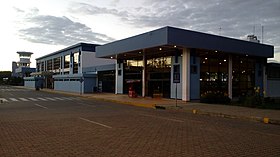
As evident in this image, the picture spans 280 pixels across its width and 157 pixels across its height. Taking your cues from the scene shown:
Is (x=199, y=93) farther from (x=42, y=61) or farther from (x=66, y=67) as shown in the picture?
(x=42, y=61)

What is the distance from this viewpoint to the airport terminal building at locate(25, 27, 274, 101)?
26016 millimetres

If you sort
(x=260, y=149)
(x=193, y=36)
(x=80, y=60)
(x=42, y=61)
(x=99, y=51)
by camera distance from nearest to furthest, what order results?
(x=260, y=149) → (x=193, y=36) → (x=99, y=51) → (x=80, y=60) → (x=42, y=61)

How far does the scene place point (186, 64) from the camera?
26.7m

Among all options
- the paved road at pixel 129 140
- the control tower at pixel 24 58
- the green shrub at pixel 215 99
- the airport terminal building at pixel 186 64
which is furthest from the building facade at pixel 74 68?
the control tower at pixel 24 58

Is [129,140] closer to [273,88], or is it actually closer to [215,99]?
[215,99]

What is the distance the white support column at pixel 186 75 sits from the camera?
2652cm

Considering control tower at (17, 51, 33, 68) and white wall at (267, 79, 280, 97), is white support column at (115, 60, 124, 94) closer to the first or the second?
white wall at (267, 79, 280, 97)

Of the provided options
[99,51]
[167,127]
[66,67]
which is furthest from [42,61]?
[167,127]

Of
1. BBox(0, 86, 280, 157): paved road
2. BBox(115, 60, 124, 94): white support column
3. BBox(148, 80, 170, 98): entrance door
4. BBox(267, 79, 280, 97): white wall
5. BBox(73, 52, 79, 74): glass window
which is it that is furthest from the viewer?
BBox(73, 52, 79, 74): glass window

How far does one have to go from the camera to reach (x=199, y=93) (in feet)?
92.0

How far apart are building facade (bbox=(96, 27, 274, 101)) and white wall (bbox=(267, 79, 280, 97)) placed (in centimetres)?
129

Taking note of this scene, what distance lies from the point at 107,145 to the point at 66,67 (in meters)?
64.1

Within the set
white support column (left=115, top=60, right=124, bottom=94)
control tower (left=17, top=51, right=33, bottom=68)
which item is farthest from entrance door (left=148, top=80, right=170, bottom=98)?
control tower (left=17, top=51, right=33, bottom=68)

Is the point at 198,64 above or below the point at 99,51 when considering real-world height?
below
